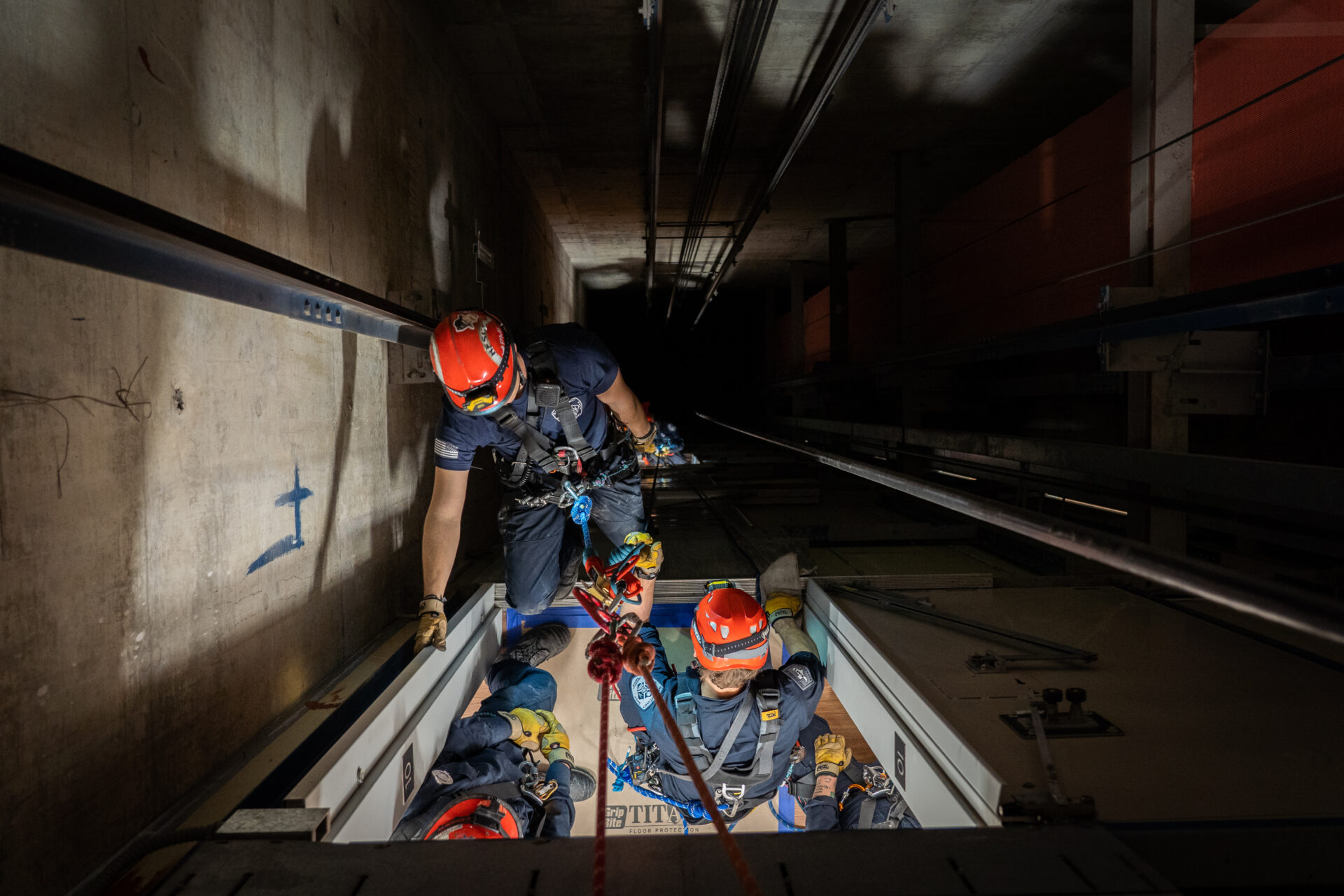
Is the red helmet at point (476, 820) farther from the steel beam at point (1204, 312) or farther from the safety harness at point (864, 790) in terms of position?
the steel beam at point (1204, 312)

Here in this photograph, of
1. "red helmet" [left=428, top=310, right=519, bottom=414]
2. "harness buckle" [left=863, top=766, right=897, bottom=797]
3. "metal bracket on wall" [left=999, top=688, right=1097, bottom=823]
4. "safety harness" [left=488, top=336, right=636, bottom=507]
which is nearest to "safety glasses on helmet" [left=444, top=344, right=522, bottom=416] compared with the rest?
"red helmet" [left=428, top=310, right=519, bottom=414]

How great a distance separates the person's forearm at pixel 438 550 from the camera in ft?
9.29

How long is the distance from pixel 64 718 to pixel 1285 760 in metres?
3.04

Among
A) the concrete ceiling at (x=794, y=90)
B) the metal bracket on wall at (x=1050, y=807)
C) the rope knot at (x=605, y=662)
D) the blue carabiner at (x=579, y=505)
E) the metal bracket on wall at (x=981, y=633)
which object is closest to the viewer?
the metal bracket on wall at (x=1050, y=807)

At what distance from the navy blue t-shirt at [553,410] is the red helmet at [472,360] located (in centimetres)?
20

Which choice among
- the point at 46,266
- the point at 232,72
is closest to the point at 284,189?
the point at 232,72

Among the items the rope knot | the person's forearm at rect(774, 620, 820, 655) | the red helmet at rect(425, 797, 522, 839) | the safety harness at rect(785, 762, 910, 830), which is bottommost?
the safety harness at rect(785, 762, 910, 830)

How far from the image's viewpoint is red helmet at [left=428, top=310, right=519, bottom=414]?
254 centimetres

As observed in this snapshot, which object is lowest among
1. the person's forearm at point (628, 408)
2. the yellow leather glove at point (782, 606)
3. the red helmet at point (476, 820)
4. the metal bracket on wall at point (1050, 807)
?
the red helmet at point (476, 820)

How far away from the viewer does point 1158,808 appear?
5.27 feet

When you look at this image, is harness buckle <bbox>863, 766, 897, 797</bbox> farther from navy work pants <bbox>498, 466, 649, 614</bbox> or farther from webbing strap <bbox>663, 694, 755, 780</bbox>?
navy work pants <bbox>498, 466, 649, 614</bbox>

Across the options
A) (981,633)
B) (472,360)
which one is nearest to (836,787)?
(981,633)

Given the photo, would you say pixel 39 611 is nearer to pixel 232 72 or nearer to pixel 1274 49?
pixel 232 72

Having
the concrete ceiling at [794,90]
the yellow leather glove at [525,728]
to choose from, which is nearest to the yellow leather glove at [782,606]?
the yellow leather glove at [525,728]
